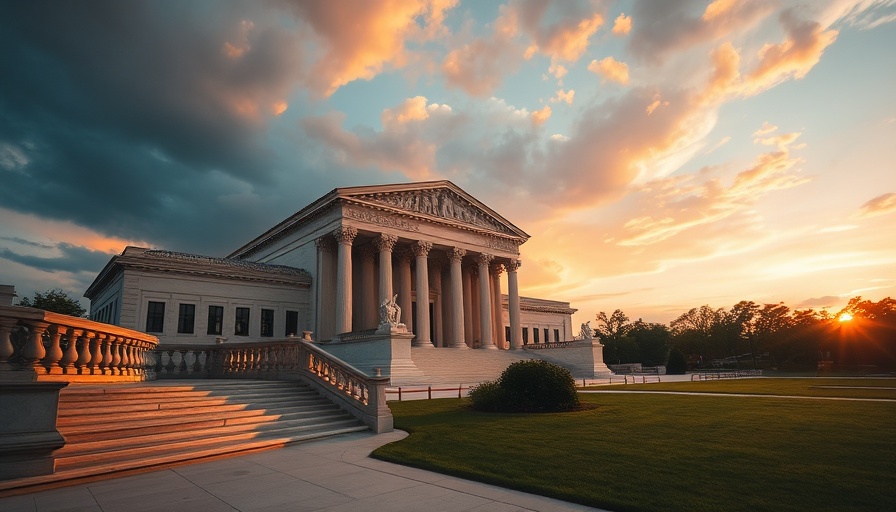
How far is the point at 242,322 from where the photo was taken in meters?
44.2

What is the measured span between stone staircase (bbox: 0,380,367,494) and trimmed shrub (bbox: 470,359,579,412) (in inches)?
209

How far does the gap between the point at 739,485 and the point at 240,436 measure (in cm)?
1032

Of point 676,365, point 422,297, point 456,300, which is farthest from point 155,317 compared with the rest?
point 676,365

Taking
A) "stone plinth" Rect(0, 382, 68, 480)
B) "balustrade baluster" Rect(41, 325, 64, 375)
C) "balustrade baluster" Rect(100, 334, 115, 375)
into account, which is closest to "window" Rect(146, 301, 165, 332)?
"balustrade baluster" Rect(100, 334, 115, 375)

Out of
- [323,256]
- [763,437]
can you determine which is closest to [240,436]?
[763,437]

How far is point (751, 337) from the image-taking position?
103 m

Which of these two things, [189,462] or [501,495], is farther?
[189,462]

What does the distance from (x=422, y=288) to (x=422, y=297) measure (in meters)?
0.84

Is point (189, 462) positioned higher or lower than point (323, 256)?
lower

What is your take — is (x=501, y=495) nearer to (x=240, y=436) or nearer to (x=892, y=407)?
(x=240, y=436)

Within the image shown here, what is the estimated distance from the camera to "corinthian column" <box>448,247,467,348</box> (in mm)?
47344

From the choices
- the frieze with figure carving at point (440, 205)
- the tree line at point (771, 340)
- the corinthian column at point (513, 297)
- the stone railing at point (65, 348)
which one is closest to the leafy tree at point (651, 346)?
the tree line at point (771, 340)

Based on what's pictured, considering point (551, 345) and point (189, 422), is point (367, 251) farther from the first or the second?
point (189, 422)

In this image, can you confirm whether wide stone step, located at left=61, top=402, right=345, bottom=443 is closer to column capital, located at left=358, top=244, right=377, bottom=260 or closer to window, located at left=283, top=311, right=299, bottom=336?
window, located at left=283, top=311, right=299, bottom=336
